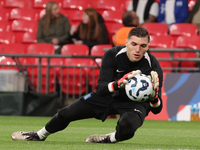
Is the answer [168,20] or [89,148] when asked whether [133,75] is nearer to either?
[89,148]

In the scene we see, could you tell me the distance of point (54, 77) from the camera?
1002 cm

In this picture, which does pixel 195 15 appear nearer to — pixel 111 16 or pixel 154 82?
pixel 111 16

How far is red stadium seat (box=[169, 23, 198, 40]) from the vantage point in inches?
450

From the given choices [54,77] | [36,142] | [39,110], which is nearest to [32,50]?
[54,77]

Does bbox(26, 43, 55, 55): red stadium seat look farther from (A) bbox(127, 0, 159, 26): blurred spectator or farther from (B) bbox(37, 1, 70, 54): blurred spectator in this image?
(A) bbox(127, 0, 159, 26): blurred spectator

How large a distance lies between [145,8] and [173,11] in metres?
0.82

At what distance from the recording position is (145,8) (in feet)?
38.8

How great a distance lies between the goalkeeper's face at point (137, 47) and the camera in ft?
14.3

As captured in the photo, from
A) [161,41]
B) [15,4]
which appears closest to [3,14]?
[15,4]

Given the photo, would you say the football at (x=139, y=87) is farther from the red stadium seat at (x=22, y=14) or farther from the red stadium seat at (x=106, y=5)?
the red stadium seat at (x=22, y=14)

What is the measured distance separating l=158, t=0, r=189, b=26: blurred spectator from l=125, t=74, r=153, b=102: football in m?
7.99

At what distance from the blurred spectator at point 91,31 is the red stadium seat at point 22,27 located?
1.87 metres

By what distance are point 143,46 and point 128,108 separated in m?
0.73

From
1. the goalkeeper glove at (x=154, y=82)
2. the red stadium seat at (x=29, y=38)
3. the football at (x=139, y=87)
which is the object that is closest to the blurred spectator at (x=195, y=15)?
the red stadium seat at (x=29, y=38)
